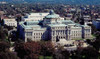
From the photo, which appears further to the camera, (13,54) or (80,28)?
(80,28)

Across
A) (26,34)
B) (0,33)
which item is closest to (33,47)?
(26,34)

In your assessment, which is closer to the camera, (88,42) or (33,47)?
(33,47)

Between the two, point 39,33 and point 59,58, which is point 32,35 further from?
point 59,58

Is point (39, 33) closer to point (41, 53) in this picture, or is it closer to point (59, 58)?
point (41, 53)

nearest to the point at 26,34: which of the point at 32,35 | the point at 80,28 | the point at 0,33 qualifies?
the point at 32,35

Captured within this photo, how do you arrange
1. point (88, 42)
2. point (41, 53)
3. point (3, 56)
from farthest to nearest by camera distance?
point (88, 42) → point (41, 53) → point (3, 56)

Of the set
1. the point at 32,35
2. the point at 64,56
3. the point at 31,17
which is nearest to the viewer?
the point at 64,56

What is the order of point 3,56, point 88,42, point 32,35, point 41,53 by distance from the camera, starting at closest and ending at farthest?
1. point 3,56
2. point 41,53
3. point 88,42
4. point 32,35

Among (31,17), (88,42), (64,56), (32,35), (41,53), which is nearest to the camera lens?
(64,56)
